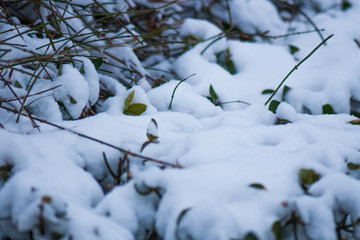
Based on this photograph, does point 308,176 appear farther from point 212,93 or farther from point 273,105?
point 212,93

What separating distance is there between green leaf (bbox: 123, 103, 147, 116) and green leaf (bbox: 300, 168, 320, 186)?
1.97ft

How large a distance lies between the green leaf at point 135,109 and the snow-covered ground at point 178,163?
2cm

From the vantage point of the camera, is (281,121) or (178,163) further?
(281,121)

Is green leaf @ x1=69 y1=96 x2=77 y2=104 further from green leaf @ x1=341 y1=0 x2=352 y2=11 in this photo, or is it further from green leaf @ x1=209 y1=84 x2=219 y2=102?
green leaf @ x1=341 y1=0 x2=352 y2=11

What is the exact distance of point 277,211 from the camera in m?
0.73

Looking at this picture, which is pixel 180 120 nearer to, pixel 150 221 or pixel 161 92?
pixel 161 92

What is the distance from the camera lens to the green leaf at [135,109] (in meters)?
1.15

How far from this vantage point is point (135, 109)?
1.15 m

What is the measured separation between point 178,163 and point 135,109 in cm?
38

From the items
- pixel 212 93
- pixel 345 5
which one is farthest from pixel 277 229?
pixel 345 5

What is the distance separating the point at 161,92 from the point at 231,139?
46 cm

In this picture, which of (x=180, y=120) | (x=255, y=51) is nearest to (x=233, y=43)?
(x=255, y=51)

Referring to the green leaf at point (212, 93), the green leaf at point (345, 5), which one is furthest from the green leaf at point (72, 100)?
the green leaf at point (345, 5)

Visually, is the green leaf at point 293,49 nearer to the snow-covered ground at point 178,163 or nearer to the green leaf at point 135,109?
the snow-covered ground at point 178,163
